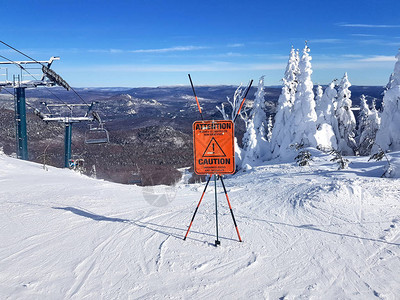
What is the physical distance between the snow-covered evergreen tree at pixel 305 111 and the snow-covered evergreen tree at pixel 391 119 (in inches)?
211

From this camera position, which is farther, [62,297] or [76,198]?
[76,198]

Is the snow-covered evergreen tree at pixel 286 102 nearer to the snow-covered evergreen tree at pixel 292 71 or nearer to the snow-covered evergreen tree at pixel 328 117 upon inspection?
the snow-covered evergreen tree at pixel 292 71

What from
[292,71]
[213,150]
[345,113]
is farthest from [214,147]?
[345,113]

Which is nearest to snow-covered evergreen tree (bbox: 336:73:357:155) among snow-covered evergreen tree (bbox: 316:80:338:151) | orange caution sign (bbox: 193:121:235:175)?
snow-covered evergreen tree (bbox: 316:80:338:151)

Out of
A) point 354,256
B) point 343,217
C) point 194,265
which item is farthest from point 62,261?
point 343,217

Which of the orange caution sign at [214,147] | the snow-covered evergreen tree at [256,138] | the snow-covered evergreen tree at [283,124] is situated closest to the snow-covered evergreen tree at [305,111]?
the snow-covered evergreen tree at [283,124]

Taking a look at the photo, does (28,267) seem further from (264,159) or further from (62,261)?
(264,159)

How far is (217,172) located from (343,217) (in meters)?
3.74

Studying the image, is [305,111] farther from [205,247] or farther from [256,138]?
[205,247]

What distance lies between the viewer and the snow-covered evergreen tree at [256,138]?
1175 inches

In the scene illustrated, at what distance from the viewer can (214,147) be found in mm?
5477

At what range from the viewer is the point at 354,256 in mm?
5129

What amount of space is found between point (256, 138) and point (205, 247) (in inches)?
1048

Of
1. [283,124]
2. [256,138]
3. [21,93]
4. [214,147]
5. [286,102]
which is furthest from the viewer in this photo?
[256,138]
